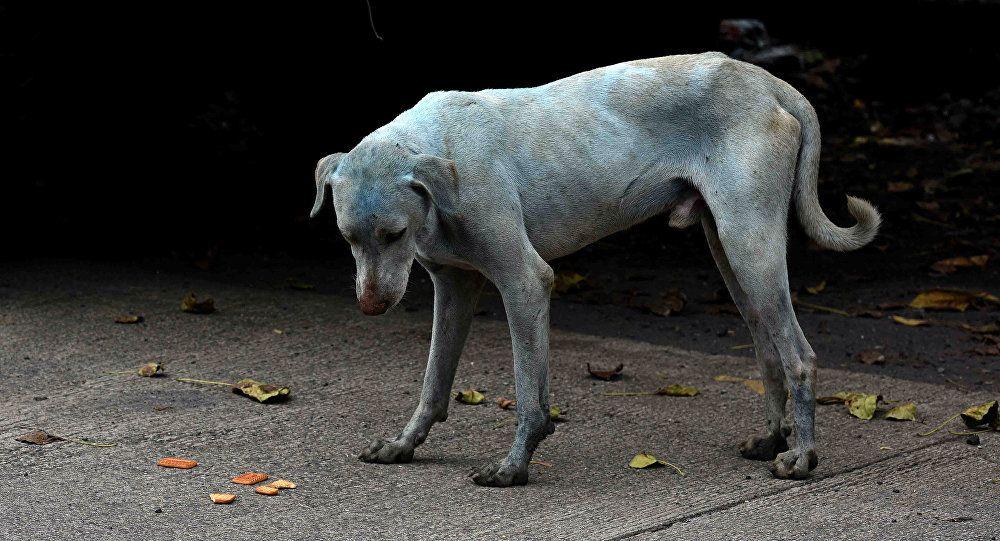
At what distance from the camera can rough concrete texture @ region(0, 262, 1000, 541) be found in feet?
13.1

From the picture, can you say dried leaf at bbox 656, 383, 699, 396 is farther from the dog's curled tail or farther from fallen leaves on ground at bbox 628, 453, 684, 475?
the dog's curled tail

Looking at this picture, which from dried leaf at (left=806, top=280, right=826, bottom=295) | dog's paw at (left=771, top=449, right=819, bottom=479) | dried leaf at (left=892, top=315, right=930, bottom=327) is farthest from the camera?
dried leaf at (left=806, top=280, right=826, bottom=295)

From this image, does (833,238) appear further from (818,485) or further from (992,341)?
(992,341)

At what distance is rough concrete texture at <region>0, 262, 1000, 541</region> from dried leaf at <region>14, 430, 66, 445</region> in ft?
0.15

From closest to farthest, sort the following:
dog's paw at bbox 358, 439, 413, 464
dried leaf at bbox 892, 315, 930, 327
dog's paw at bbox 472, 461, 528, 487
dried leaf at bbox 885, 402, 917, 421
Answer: dog's paw at bbox 472, 461, 528, 487 < dog's paw at bbox 358, 439, 413, 464 < dried leaf at bbox 885, 402, 917, 421 < dried leaf at bbox 892, 315, 930, 327

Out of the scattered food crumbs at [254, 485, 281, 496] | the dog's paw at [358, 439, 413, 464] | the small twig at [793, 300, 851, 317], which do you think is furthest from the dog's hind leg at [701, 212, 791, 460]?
the small twig at [793, 300, 851, 317]

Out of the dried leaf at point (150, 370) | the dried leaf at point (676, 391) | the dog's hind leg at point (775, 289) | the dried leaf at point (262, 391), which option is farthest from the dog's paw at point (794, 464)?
the dried leaf at point (150, 370)

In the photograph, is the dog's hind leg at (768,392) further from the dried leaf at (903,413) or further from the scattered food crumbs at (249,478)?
the scattered food crumbs at (249,478)

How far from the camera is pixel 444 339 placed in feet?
15.5

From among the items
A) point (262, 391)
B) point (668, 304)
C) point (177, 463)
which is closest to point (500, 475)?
point (177, 463)

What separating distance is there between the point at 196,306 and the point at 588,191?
2.87 m

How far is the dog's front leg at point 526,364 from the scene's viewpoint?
4344mm

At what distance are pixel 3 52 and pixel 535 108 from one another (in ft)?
13.1

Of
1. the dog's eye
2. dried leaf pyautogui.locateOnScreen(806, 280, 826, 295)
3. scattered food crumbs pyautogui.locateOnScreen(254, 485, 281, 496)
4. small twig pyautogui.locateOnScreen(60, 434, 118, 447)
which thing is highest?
the dog's eye
